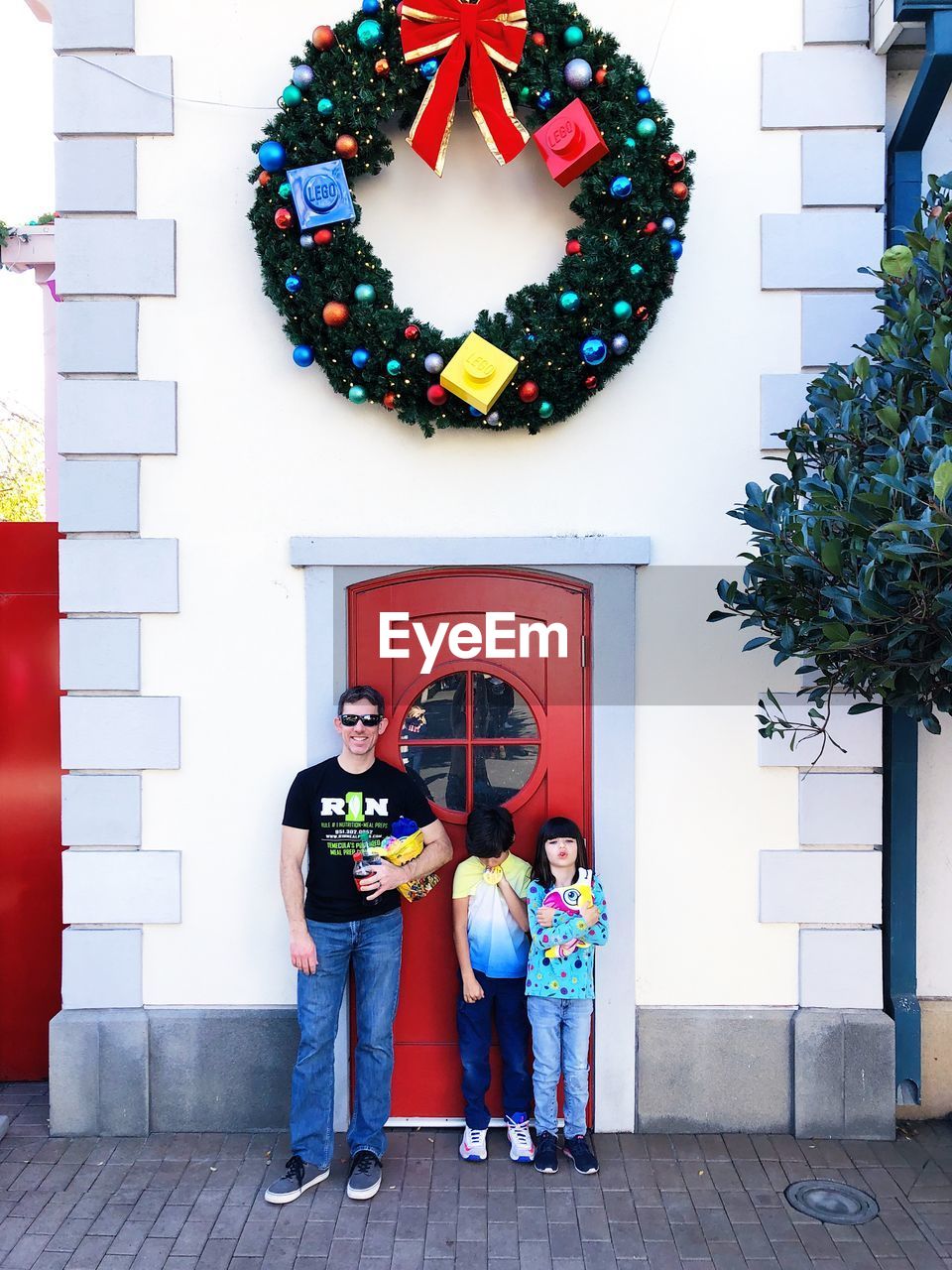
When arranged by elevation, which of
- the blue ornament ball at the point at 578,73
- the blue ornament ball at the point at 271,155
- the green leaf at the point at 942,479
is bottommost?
the green leaf at the point at 942,479

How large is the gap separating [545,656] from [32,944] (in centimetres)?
284

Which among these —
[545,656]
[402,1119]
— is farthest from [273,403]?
[402,1119]

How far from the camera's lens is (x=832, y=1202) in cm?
378

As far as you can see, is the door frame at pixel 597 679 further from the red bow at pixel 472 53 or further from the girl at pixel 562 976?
the red bow at pixel 472 53

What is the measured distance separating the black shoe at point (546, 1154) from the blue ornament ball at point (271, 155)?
415cm

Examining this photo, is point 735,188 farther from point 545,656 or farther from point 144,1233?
point 144,1233

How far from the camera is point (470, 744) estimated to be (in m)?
4.32

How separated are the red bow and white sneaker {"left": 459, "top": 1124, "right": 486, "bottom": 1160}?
4017 mm

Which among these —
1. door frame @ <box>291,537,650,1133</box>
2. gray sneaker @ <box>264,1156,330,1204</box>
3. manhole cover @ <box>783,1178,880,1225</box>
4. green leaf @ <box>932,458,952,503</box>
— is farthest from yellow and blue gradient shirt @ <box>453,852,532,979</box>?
green leaf @ <box>932,458,952,503</box>

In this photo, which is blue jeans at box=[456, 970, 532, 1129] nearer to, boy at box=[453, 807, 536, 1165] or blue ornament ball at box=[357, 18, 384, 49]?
boy at box=[453, 807, 536, 1165]

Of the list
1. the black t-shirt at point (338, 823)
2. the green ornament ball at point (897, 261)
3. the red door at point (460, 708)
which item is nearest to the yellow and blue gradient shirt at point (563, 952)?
the red door at point (460, 708)

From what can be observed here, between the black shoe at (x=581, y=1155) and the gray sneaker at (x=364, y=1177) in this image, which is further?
the black shoe at (x=581, y=1155)

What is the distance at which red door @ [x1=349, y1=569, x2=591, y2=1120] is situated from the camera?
4.32 meters

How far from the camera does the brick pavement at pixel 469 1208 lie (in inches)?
137
